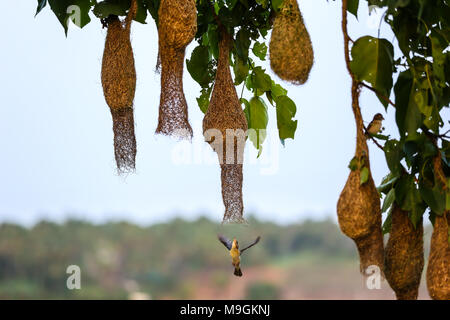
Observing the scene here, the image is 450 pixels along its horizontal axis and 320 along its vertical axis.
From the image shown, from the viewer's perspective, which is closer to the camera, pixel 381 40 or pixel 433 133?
pixel 381 40

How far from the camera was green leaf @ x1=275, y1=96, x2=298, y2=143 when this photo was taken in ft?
5.57

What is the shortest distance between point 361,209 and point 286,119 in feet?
1.70

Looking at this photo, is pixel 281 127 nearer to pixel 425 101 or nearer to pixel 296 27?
pixel 296 27

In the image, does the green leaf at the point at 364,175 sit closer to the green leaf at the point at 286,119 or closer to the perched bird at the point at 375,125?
the perched bird at the point at 375,125

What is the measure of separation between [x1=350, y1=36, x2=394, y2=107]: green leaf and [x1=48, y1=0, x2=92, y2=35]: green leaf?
23.4 inches

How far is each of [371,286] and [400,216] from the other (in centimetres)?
18

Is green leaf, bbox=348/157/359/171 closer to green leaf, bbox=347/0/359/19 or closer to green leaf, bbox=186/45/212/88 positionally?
green leaf, bbox=347/0/359/19

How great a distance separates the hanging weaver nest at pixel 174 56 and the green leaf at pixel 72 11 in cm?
23

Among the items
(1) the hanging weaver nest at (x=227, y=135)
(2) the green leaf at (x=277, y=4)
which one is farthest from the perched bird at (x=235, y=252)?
(2) the green leaf at (x=277, y=4)

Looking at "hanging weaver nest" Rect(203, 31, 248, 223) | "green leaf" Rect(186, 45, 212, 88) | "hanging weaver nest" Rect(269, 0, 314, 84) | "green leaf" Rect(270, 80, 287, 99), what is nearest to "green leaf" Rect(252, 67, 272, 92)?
"green leaf" Rect(270, 80, 287, 99)

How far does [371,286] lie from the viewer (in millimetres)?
1264

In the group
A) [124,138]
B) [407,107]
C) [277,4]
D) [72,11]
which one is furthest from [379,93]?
[72,11]
